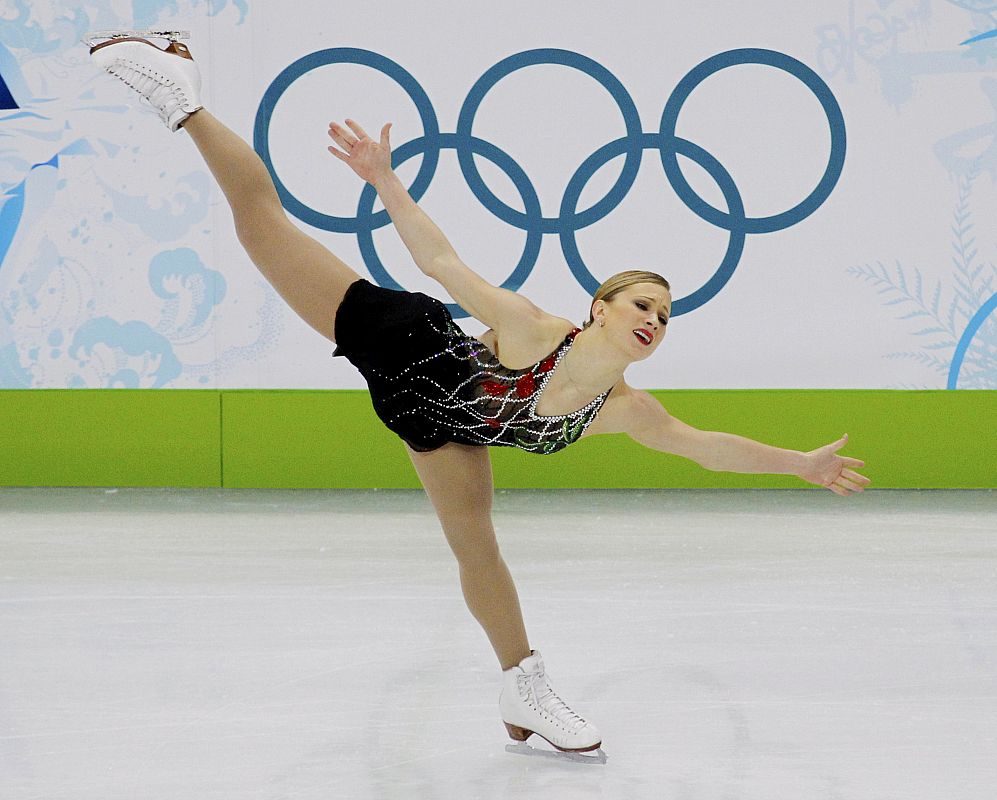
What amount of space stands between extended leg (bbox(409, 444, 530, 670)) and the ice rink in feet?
0.92

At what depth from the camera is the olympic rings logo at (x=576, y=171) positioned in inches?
223

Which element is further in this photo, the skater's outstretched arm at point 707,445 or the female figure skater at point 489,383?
the skater's outstretched arm at point 707,445

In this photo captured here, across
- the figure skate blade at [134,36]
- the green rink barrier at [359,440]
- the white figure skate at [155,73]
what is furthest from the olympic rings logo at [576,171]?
the white figure skate at [155,73]

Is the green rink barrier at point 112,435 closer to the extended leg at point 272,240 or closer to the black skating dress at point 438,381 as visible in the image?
the extended leg at point 272,240

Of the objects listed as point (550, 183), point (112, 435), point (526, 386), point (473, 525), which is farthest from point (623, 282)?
point (112, 435)

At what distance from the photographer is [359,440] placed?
18.7ft

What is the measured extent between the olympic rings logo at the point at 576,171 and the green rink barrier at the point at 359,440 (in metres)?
0.64

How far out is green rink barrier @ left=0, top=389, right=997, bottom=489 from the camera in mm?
5629

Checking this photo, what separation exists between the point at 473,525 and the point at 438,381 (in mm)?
294

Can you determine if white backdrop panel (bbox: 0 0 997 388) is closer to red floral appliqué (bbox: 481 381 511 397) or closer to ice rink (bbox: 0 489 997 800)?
ice rink (bbox: 0 489 997 800)

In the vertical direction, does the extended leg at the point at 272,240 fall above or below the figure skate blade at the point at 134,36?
below

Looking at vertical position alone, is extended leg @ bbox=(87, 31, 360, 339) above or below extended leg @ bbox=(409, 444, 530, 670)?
above

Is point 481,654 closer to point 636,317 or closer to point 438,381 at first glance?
point 438,381

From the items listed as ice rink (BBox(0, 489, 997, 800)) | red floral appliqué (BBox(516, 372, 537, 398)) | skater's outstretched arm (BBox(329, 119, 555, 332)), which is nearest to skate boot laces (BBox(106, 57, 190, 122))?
skater's outstretched arm (BBox(329, 119, 555, 332))
